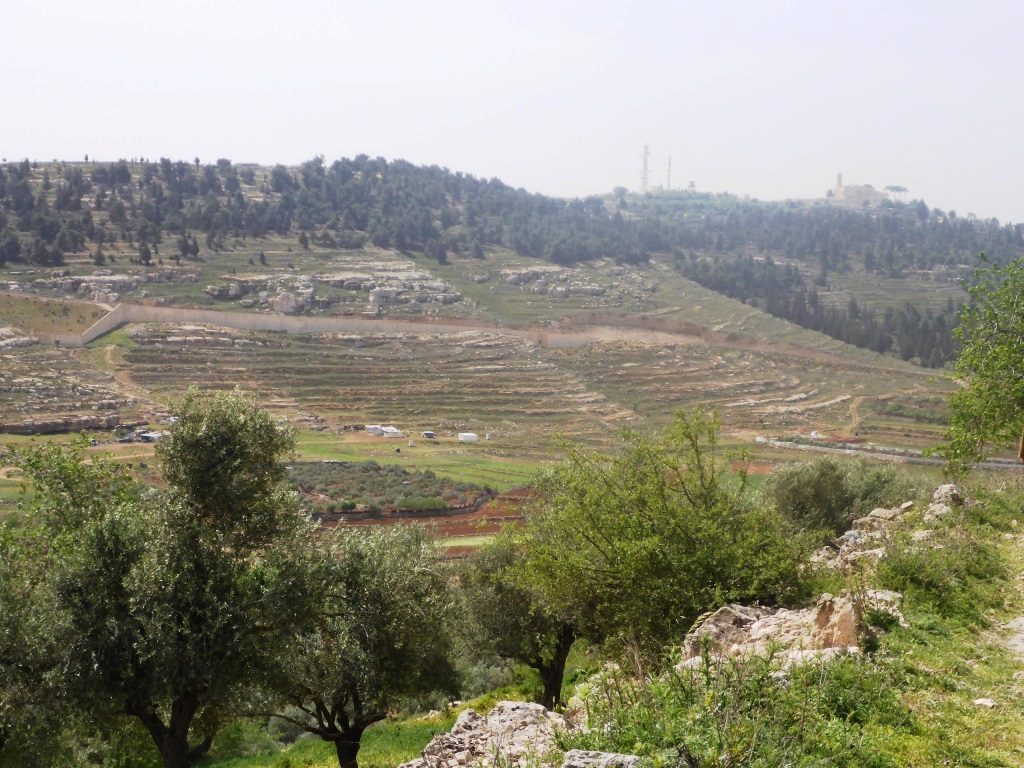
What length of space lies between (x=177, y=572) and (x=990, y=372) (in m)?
15.0

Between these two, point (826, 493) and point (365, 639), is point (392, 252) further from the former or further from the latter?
point (365, 639)

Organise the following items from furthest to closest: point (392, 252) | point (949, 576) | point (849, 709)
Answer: point (392, 252) < point (949, 576) < point (849, 709)

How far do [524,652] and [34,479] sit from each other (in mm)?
11531

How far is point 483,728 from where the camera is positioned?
727cm

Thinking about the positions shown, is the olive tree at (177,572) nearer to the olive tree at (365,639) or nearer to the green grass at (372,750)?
the olive tree at (365,639)

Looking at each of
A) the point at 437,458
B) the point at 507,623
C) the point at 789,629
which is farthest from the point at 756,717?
the point at 437,458

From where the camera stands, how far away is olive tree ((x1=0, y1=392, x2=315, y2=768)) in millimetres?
9852

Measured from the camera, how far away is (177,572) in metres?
10.2

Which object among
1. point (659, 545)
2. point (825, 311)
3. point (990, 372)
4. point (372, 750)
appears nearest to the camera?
point (659, 545)

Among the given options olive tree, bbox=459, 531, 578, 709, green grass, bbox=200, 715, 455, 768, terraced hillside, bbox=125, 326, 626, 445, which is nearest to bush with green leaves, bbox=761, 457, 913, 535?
olive tree, bbox=459, 531, 578, 709

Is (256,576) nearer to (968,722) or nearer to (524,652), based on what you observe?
(968,722)

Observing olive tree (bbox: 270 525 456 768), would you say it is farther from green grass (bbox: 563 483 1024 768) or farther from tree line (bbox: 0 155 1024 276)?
tree line (bbox: 0 155 1024 276)

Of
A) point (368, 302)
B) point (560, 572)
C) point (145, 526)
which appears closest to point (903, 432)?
point (368, 302)

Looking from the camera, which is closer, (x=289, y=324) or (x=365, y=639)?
(x=365, y=639)
